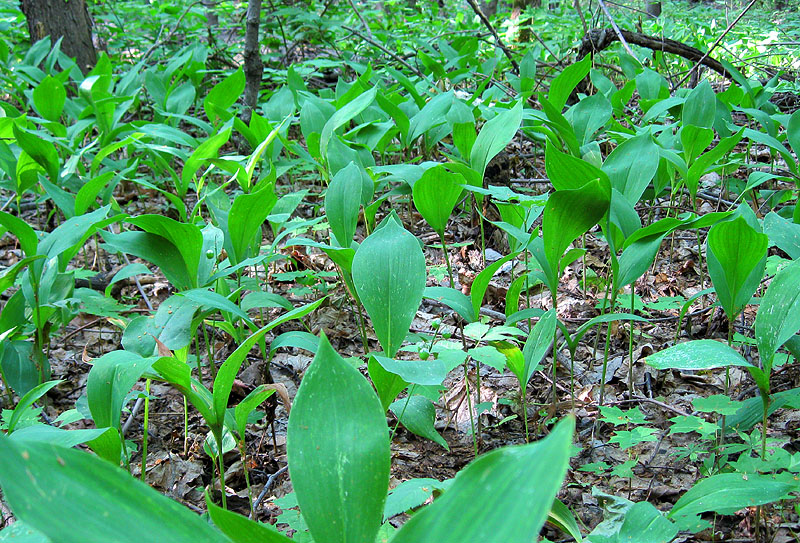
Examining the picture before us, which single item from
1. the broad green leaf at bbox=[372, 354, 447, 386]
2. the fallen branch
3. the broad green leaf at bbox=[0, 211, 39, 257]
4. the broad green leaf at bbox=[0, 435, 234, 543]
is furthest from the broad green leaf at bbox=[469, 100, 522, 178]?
the fallen branch

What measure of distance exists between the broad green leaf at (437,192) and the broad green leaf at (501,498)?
4.86ft

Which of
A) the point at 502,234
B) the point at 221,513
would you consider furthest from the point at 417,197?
the point at 221,513

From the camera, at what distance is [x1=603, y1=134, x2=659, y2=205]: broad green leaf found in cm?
192

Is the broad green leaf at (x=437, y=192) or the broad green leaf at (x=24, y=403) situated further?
the broad green leaf at (x=437, y=192)

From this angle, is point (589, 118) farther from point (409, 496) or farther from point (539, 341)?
point (409, 496)

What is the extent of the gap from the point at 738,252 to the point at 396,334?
85cm

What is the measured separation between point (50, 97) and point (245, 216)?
8.08ft

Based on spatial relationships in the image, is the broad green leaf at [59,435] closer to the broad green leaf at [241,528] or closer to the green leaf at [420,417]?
the broad green leaf at [241,528]

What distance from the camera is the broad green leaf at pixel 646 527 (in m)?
1.00

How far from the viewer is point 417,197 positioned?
83.6 inches

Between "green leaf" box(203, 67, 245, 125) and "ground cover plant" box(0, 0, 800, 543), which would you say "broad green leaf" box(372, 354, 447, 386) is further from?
"green leaf" box(203, 67, 245, 125)

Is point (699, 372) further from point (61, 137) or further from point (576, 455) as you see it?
point (61, 137)

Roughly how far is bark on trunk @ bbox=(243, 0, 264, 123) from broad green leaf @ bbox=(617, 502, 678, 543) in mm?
3612

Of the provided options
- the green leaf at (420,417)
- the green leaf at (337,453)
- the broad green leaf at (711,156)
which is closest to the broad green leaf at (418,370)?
the green leaf at (337,453)
